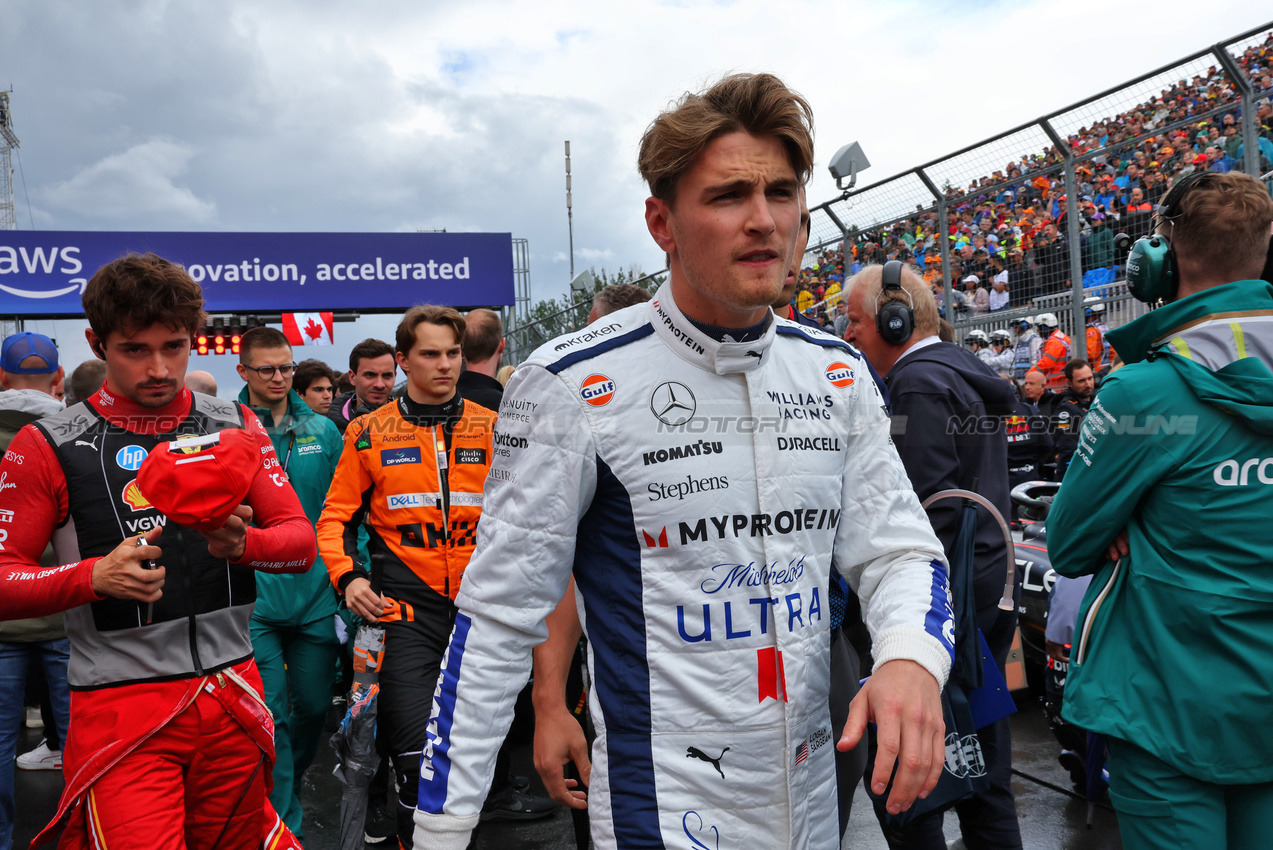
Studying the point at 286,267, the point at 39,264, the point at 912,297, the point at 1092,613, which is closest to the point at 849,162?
the point at 912,297

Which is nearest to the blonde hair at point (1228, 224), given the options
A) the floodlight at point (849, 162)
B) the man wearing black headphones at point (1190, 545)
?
the man wearing black headphones at point (1190, 545)

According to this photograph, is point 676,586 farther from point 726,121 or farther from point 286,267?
point 286,267

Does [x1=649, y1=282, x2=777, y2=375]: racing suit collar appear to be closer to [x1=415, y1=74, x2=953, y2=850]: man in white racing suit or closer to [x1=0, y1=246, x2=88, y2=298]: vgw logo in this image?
[x1=415, y1=74, x2=953, y2=850]: man in white racing suit

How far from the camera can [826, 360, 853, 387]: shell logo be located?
1794 millimetres

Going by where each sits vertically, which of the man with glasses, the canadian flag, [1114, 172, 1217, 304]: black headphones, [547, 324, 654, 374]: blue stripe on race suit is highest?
the canadian flag

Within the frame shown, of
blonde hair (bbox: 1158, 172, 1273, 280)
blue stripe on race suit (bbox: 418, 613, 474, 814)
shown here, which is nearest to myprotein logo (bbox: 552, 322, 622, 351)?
blue stripe on race suit (bbox: 418, 613, 474, 814)

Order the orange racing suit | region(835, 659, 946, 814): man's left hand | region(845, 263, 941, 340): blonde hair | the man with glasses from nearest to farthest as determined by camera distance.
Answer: region(835, 659, 946, 814): man's left hand, region(845, 263, 941, 340): blonde hair, the orange racing suit, the man with glasses

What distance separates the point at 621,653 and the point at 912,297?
2248 millimetres

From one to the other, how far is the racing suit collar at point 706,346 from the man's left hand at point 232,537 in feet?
4.20

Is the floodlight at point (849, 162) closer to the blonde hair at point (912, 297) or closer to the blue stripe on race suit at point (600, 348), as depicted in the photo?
the blonde hair at point (912, 297)

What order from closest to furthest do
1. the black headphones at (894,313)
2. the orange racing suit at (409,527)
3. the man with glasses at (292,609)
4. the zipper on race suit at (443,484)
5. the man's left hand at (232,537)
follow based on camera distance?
the man's left hand at (232,537), the black headphones at (894,313), the orange racing suit at (409,527), the zipper on race suit at (443,484), the man with glasses at (292,609)

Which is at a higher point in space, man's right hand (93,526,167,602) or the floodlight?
the floodlight

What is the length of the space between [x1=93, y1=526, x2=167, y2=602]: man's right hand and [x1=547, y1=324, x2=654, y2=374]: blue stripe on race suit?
123 cm

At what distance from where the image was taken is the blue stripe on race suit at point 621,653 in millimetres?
1528
